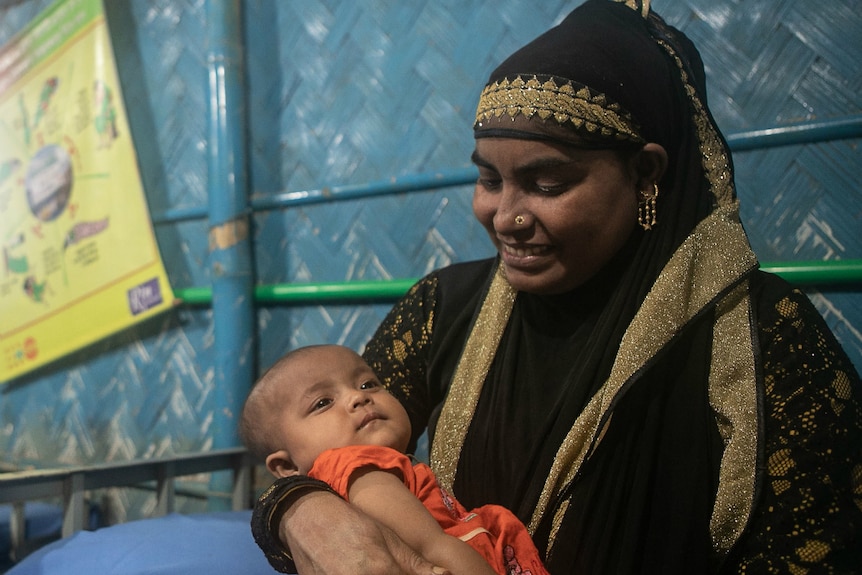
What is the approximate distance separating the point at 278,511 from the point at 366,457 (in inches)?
5.8

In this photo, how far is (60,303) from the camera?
10.5 feet

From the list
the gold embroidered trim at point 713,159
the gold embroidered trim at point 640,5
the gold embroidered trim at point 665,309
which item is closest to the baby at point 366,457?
the gold embroidered trim at point 665,309

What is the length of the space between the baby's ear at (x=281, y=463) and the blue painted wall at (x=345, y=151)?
3.48ft

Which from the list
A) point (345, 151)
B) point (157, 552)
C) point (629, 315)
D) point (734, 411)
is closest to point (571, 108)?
point (629, 315)

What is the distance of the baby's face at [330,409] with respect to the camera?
1240 mm

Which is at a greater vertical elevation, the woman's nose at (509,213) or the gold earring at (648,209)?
the gold earring at (648,209)

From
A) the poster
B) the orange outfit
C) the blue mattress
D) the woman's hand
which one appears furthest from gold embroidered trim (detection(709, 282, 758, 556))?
the poster

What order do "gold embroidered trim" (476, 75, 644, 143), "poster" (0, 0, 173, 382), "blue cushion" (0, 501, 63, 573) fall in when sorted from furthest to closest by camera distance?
"poster" (0, 0, 173, 382)
"blue cushion" (0, 501, 63, 573)
"gold embroidered trim" (476, 75, 644, 143)

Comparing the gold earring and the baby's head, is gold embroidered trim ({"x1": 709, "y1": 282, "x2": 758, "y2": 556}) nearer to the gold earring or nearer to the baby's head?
the gold earring

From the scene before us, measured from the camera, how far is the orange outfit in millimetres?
1092

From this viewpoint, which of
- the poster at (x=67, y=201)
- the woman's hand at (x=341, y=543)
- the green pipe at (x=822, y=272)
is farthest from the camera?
the poster at (x=67, y=201)

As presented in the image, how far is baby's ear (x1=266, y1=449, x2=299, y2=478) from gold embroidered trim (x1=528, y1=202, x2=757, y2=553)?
42 cm

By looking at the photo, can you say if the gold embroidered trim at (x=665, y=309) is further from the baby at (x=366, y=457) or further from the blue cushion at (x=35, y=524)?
the blue cushion at (x=35, y=524)

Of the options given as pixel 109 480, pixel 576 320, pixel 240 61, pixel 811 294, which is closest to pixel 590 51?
pixel 576 320
